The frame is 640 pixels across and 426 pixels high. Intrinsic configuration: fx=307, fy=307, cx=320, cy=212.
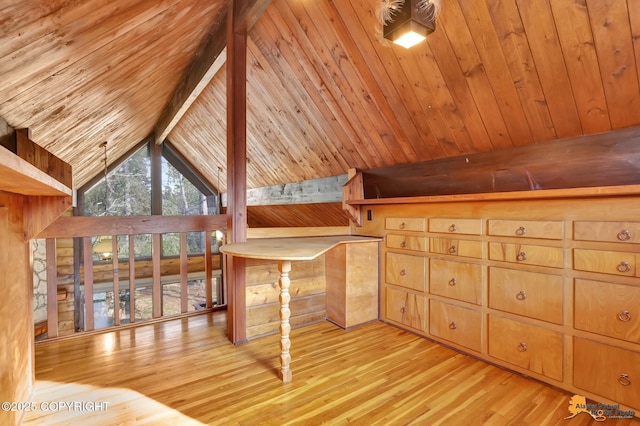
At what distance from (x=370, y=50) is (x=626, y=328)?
2423 millimetres

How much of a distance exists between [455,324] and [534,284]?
687mm

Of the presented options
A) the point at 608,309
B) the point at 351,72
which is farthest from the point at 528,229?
the point at 351,72

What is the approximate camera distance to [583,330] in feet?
6.00

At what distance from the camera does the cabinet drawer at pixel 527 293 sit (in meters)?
1.95

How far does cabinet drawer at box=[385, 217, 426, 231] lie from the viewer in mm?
2736

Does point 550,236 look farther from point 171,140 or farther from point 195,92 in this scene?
point 171,140

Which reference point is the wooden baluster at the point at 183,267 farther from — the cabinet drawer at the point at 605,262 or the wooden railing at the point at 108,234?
the cabinet drawer at the point at 605,262

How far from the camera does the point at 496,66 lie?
1.95 meters

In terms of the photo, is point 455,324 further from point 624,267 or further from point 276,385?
point 276,385

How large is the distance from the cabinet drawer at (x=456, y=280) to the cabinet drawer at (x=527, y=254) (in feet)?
0.59

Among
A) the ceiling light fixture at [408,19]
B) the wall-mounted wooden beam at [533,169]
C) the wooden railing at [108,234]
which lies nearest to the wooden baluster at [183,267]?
the wooden railing at [108,234]

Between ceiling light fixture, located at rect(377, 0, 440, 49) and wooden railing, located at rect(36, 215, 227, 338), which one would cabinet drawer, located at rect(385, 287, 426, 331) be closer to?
wooden railing, located at rect(36, 215, 227, 338)

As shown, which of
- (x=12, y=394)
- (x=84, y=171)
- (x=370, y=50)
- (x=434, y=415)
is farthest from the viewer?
(x=84, y=171)

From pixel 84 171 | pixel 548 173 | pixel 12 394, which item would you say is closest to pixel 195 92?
pixel 84 171
